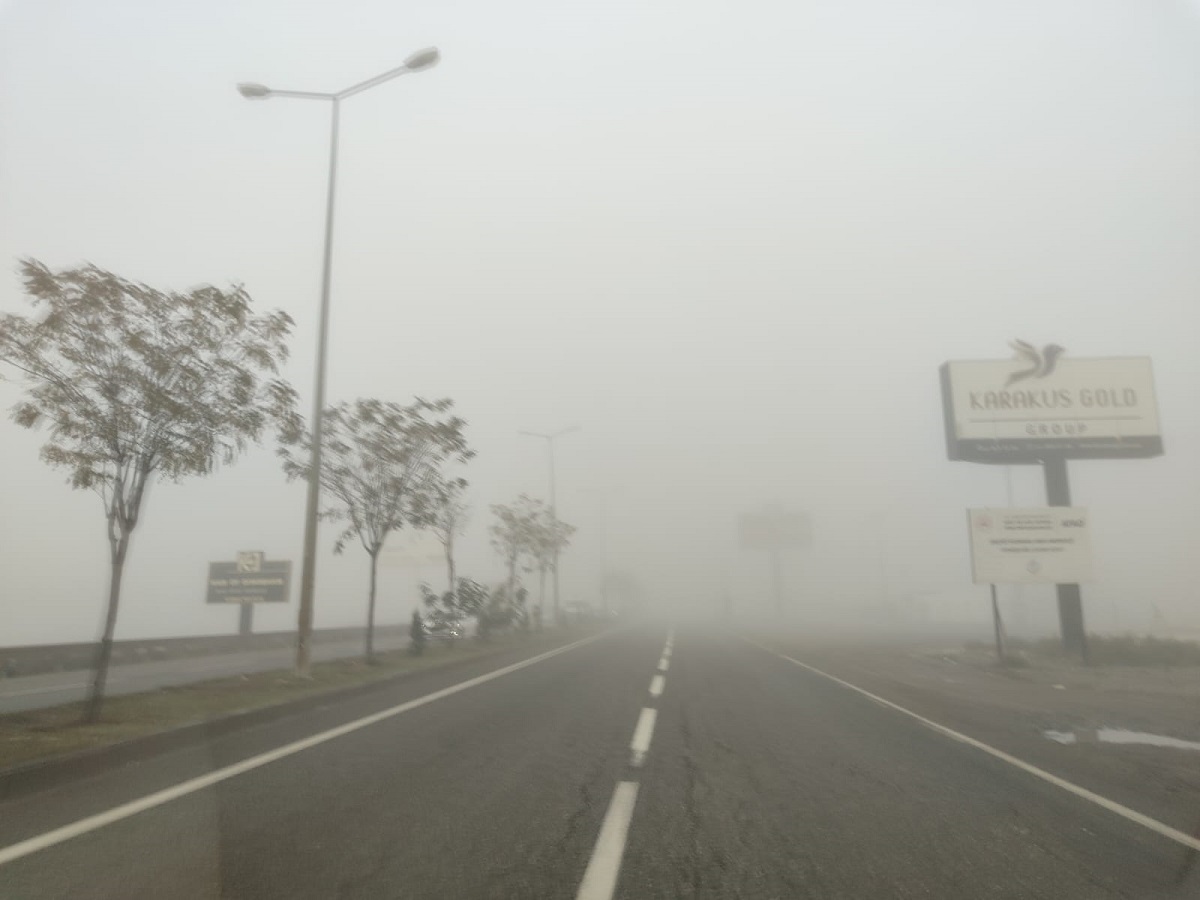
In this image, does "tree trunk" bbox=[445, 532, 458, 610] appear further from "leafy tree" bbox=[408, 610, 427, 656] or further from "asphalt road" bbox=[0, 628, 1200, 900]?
"asphalt road" bbox=[0, 628, 1200, 900]

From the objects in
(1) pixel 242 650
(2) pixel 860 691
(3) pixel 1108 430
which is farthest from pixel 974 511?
(1) pixel 242 650

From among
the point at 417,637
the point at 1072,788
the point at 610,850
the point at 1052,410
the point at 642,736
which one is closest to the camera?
the point at 610,850

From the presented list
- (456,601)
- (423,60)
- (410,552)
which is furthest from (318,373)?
(410,552)

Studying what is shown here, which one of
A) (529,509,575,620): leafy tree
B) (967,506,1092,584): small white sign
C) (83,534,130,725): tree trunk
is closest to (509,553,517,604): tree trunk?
(529,509,575,620): leafy tree

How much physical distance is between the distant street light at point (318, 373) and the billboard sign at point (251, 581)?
79.7ft

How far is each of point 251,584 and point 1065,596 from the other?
31881 mm

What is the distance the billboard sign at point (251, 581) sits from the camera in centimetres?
3873

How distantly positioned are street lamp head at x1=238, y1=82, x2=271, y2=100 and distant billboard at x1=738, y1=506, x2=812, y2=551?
62.7 meters

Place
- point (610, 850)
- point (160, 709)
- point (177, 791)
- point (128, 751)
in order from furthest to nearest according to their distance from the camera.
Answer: point (160, 709)
point (128, 751)
point (177, 791)
point (610, 850)

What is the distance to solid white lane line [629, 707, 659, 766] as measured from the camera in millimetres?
8543

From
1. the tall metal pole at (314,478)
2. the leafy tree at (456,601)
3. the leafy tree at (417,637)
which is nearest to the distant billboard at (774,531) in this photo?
the leafy tree at (456,601)

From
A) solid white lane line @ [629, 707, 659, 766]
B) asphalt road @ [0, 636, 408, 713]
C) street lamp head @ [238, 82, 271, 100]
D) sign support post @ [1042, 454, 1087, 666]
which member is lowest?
asphalt road @ [0, 636, 408, 713]

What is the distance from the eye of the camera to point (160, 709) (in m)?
11.4

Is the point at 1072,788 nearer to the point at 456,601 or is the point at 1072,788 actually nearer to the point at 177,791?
the point at 177,791
